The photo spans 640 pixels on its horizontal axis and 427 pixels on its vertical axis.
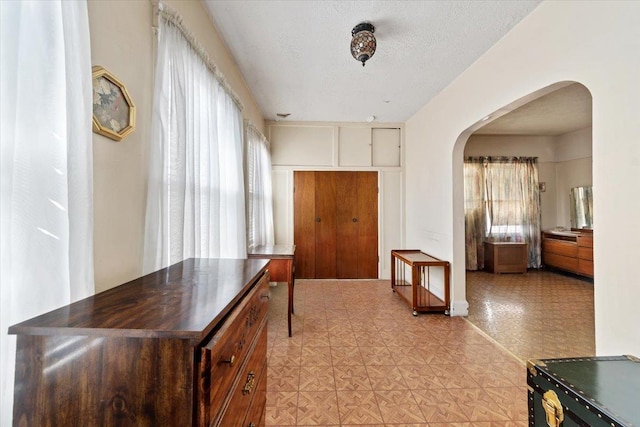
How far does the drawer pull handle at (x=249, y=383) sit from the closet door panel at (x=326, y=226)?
3.53 m

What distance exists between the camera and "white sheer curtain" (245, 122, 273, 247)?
311cm

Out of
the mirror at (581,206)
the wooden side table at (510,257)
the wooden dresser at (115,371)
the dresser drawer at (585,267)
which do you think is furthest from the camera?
the wooden side table at (510,257)

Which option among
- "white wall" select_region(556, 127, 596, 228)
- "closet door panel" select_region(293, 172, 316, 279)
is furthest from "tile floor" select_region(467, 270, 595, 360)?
"closet door panel" select_region(293, 172, 316, 279)

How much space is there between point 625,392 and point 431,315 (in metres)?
2.21

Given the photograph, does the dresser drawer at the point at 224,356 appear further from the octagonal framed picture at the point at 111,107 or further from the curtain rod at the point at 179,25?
the curtain rod at the point at 179,25

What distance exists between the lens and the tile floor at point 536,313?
92.0 inches

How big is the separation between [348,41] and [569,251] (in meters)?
5.49

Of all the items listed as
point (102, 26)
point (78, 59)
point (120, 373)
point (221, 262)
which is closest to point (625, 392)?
point (120, 373)

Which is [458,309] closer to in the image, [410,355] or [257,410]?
[410,355]

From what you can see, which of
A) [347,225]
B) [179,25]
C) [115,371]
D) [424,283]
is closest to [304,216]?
[347,225]

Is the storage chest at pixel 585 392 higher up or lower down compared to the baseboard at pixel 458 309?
higher up

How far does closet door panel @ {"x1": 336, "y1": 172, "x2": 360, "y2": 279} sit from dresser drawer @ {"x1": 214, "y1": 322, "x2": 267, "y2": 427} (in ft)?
11.1

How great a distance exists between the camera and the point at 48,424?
1.76ft

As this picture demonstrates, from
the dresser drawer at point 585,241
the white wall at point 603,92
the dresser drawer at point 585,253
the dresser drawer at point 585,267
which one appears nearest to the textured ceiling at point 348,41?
the white wall at point 603,92
